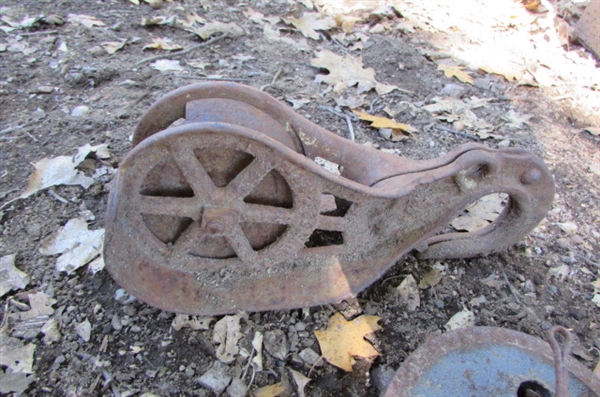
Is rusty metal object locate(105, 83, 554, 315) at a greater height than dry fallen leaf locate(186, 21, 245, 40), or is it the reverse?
rusty metal object locate(105, 83, 554, 315)

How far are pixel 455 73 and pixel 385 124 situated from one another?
1.03 m

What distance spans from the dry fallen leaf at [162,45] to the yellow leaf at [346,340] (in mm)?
2711

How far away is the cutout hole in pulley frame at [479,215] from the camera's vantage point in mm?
2584

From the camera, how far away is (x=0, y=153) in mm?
2750

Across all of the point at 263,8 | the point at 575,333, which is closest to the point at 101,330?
the point at 575,333

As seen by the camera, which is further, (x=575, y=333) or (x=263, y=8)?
(x=263, y=8)

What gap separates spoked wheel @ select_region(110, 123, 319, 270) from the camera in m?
1.68

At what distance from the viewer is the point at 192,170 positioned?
5.63 ft

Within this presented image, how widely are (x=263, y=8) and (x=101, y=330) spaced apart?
358 centimetres

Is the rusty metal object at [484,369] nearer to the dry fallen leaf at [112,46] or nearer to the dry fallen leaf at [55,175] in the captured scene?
the dry fallen leaf at [55,175]

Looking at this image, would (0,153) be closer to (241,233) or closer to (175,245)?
(175,245)

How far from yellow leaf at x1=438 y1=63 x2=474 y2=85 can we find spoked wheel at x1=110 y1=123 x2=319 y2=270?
8.32ft

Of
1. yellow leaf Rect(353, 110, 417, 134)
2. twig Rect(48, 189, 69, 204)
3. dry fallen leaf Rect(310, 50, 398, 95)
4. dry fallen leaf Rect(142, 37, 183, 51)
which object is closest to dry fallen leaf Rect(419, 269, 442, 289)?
yellow leaf Rect(353, 110, 417, 134)

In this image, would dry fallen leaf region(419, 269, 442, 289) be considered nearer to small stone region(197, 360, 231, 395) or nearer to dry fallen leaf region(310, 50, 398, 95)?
small stone region(197, 360, 231, 395)
